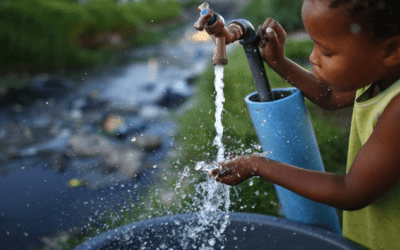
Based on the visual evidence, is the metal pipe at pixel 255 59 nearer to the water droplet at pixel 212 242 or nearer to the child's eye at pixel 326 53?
the child's eye at pixel 326 53

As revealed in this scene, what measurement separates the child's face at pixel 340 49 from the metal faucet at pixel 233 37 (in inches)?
7.4

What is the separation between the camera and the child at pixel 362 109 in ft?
2.80

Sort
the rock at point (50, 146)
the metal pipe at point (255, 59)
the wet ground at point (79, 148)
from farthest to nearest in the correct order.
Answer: the rock at point (50, 146), the wet ground at point (79, 148), the metal pipe at point (255, 59)

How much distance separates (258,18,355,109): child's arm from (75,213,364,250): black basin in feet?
1.30

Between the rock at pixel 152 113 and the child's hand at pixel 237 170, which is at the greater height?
the rock at pixel 152 113

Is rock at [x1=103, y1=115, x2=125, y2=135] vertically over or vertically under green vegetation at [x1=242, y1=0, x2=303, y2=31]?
under

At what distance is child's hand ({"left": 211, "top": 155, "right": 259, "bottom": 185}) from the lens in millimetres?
1048

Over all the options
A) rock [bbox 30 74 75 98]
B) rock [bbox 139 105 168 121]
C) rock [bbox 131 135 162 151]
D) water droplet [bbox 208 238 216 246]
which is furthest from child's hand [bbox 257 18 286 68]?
rock [bbox 30 74 75 98]

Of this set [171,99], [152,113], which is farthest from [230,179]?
[171,99]

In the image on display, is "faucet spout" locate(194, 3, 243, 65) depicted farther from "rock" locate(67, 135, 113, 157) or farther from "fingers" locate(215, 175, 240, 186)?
"rock" locate(67, 135, 113, 157)

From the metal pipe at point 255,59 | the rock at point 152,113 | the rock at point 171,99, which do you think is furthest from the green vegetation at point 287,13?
the metal pipe at point 255,59

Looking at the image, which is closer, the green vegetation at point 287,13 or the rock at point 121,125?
the rock at point 121,125

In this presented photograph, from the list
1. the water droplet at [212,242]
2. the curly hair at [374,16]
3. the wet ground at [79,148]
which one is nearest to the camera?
the curly hair at [374,16]

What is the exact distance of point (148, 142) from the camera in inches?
166
